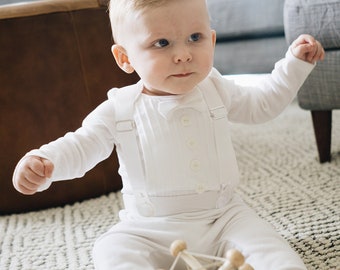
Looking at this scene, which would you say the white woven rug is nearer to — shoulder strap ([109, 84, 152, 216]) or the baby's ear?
shoulder strap ([109, 84, 152, 216])

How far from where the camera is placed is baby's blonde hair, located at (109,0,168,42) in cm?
66

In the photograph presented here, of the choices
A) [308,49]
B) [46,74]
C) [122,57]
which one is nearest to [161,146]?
[122,57]

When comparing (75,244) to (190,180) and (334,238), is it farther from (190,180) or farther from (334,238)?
(334,238)

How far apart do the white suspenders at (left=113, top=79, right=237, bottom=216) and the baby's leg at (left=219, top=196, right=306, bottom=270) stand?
68mm

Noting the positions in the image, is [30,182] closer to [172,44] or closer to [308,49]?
[172,44]

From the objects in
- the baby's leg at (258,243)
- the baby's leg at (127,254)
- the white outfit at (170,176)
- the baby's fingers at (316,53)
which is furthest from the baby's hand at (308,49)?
the baby's leg at (127,254)

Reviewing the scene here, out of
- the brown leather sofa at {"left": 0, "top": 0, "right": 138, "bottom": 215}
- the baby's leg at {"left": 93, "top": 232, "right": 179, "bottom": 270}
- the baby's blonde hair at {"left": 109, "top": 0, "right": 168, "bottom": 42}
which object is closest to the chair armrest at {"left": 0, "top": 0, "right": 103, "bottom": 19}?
the brown leather sofa at {"left": 0, "top": 0, "right": 138, "bottom": 215}

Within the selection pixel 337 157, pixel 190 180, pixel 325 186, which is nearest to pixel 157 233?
pixel 190 180

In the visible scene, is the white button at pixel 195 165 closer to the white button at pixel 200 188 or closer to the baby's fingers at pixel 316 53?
the white button at pixel 200 188

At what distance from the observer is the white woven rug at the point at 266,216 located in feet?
2.59

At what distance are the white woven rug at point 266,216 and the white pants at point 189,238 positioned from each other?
11cm

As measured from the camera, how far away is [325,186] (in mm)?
983

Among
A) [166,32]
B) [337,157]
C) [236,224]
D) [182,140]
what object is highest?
[166,32]

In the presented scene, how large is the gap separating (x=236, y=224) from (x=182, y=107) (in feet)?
0.56
